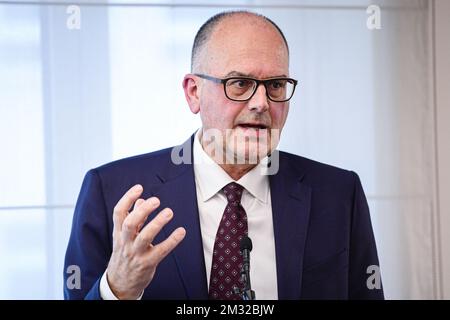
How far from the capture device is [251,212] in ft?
3.84

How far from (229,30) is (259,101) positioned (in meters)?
0.18

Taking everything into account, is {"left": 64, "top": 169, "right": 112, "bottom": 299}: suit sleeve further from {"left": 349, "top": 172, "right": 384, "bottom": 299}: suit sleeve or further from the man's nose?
{"left": 349, "top": 172, "right": 384, "bottom": 299}: suit sleeve

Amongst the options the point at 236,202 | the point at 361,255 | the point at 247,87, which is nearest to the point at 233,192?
the point at 236,202

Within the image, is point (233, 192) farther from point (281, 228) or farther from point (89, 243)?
point (89, 243)

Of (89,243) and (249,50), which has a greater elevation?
(249,50)

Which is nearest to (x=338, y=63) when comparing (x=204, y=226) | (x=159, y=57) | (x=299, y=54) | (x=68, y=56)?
(x=299, y=54)

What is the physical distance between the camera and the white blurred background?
137 centimetres

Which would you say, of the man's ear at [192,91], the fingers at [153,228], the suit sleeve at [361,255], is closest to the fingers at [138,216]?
the fingers at [153,228]

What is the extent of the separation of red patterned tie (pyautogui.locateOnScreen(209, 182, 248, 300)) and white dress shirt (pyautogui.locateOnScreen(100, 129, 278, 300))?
17mm

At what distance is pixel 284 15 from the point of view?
1422mm

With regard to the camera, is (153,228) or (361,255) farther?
(361,255)

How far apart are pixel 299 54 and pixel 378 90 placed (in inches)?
9.7

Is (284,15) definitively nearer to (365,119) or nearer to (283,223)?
(365,119)
